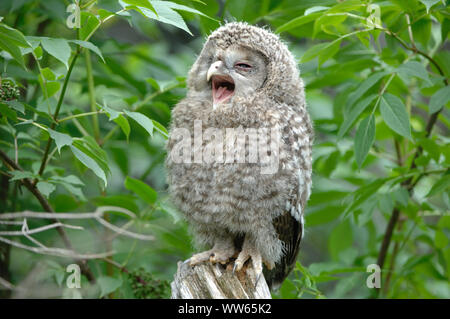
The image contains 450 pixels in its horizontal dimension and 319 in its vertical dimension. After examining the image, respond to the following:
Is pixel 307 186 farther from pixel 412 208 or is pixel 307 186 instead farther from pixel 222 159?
pixel 412 208

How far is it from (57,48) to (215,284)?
134 cm

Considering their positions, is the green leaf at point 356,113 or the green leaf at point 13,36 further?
the green leaf at point 356,113

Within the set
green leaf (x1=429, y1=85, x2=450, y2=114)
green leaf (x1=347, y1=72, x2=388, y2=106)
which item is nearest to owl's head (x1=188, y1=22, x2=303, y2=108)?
green leaf (x1=347, y1=72, x2=388, y2=106)

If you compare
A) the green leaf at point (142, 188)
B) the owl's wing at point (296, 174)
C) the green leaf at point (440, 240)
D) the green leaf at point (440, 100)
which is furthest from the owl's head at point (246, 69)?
the green leaf at point (440, 240)

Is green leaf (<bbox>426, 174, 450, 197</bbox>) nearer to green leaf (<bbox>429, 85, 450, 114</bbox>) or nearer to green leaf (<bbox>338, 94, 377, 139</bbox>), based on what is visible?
green leaf (<bbox>429, 85, 450, 114</bbox>)

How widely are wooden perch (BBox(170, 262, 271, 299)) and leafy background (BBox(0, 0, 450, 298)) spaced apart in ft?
1.02

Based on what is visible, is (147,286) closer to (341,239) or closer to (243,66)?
(243,66)

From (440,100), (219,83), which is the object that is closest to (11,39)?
(219,83)

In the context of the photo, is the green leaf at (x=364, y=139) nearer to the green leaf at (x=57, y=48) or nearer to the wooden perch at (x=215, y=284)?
the wooden perch at (x=215, y=284)

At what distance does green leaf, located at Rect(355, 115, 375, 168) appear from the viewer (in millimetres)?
2764

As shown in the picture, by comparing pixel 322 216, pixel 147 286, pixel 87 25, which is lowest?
pixel 147 286

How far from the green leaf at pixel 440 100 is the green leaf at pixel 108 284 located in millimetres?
1953

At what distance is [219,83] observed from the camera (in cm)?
315

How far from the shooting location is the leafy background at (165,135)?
256cm
